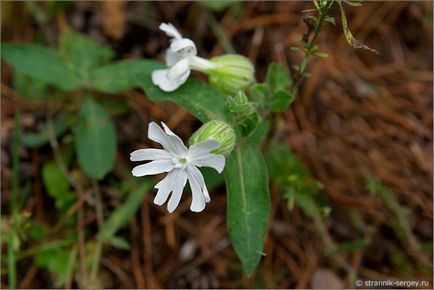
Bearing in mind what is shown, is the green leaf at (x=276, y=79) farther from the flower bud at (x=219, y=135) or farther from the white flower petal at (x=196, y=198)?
the white flower petal at (x=196, y=198)

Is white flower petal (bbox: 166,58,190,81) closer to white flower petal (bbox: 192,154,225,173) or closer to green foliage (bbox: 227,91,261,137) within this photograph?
green foliage (bbox: 227,91,261,137)

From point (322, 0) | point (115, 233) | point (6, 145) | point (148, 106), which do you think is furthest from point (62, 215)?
point (322, 0)

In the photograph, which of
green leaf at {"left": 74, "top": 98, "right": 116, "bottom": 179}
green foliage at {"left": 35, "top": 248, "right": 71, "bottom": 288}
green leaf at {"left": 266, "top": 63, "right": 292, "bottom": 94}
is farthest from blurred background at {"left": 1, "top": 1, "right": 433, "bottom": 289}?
green leaf at {"left": 266, "top": 63, "right": 292, "bottom": 94}

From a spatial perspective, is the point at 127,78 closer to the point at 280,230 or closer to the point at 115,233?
the point at 115,233

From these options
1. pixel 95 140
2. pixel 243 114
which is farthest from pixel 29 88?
pixel 243 114

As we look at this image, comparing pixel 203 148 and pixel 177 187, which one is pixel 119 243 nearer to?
pixel 177 187
